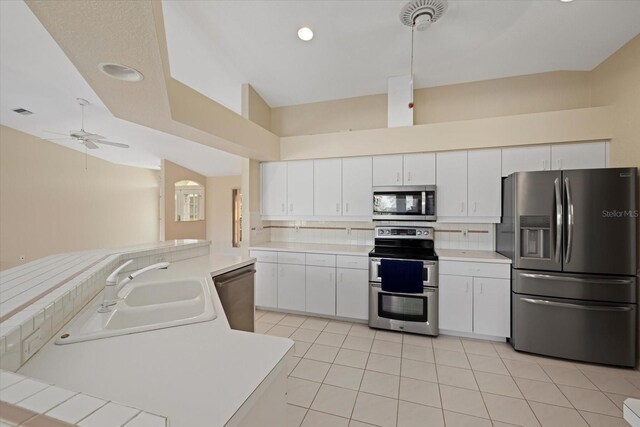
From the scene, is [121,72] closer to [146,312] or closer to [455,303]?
[146,312]

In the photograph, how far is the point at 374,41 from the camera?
2842 mm

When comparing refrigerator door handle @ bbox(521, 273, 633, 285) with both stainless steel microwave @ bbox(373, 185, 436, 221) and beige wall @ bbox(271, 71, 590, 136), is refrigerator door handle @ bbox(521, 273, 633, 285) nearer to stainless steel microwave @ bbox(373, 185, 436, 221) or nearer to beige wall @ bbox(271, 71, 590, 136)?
stainless steel microwave @ bbox(373, 185, 436, 221)

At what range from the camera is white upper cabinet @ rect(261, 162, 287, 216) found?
4.06 metres

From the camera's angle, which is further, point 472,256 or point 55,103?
point 55,103

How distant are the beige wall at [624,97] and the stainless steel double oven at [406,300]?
2082mm

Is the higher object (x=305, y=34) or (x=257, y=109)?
(x=305, y=34)

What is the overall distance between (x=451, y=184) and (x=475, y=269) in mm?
1073

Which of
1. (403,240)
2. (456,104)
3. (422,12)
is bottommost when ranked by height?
(403,240)

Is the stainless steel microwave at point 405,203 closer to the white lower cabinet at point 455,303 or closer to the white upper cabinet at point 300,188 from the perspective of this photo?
the white lower cabinet at point 455,303

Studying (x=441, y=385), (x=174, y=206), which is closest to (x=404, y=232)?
(x=441, y=385)

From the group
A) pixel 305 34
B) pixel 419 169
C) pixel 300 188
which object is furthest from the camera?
pixel 300 188

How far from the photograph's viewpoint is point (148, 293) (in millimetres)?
1749

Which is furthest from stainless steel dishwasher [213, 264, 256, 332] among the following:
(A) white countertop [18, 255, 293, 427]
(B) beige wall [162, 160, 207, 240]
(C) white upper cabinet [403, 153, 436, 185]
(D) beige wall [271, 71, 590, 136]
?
(B) beige wall [162, 160, 207, 240]

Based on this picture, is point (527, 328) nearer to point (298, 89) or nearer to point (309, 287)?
point (309, 287)
